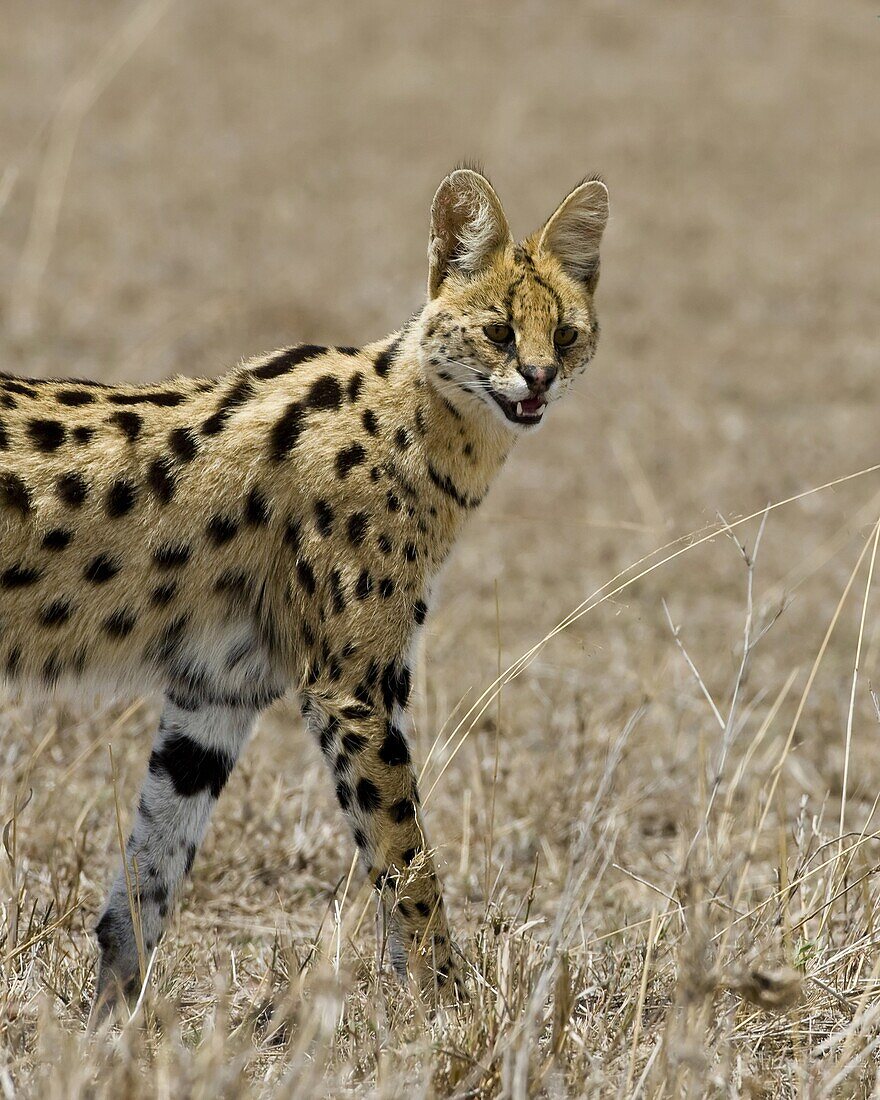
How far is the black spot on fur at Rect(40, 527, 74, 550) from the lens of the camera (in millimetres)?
3750

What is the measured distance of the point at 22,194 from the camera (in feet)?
40.1

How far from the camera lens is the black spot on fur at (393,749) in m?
3.81

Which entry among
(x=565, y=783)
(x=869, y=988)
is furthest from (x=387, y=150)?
(x=869, y=988)

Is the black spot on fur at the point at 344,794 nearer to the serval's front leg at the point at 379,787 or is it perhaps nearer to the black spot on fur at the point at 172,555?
the serval's front leg at the point at 379,787

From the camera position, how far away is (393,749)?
383 cm

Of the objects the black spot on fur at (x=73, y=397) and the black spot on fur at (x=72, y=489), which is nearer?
the black spot on fur at (x=72, y=489)

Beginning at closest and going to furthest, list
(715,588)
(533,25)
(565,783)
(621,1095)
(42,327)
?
(621,1095) → (565,783) → (715,588) → (42,327) → (533,25)

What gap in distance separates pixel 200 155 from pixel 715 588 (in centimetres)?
778

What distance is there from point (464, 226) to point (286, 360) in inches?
23.2

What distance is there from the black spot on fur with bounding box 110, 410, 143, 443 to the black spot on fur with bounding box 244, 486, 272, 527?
318 mm

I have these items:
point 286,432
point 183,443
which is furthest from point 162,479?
point 286,432

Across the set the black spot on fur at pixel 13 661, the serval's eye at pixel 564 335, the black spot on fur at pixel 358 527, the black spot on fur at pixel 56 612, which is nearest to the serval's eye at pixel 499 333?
the serval's eye at pixel 564 335

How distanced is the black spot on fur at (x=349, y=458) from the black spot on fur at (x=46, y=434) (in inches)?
26.7

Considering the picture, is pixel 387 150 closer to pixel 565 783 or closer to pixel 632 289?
pixel 632 289
